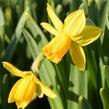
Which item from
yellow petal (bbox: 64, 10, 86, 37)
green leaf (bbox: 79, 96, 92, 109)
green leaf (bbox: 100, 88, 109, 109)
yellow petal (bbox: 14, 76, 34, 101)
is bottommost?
green leaf (bbox: 100, 88, 109, 109)

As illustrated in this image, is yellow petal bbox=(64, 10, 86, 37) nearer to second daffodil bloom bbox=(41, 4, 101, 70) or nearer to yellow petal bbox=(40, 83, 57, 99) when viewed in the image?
second daffodil bloom bbox=(41, 4, 101, 70)

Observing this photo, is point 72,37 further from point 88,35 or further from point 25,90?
point 25,90

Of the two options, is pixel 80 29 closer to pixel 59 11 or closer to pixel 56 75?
pixel 56 75

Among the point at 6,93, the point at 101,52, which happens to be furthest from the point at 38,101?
the point at 101,52

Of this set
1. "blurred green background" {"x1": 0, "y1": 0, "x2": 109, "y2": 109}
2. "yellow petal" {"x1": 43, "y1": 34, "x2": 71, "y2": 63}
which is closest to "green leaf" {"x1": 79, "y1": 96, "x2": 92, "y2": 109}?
"blurred green background" {"x1": 0, "y1": 0, "x2": 109, "y2": 109}

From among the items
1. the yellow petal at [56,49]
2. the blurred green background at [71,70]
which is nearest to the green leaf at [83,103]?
the blurred green background at [71,70]

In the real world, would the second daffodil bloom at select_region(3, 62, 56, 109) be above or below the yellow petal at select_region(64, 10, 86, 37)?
below

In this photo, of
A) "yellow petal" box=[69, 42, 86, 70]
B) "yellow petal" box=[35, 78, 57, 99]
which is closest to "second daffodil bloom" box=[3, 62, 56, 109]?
"yellow petal" box=[35, 78, 57, 99]

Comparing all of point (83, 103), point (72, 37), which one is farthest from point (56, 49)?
point (83, 103)

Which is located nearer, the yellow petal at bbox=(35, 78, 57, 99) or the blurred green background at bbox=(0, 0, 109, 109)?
the yellow petal at bbox=(35, 78, 57, 99)

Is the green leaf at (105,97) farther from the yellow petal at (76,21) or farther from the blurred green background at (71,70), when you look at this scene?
the yellow petal at (76,21)
